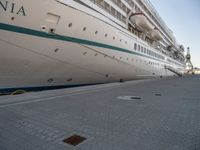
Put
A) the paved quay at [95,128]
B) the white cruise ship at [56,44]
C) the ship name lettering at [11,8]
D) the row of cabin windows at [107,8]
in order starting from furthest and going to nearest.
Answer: the row of cabin windows at [107,8] → the white cruise ship at [56,44] → the ship name lettering at [11,8] → the paved quay at [95,128]

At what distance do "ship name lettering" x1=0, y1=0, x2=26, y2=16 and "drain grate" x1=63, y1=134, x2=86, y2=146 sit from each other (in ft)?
15.9

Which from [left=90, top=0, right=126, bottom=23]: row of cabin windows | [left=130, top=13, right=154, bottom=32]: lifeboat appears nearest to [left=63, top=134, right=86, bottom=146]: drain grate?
[left=90, top=0, right=126, bottom=23]: row of cabin windows

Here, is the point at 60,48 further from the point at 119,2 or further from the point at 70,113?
the point at 119,2

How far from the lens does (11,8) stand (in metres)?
5.23

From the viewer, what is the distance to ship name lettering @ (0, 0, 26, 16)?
506cm

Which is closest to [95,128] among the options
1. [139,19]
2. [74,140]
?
[74,140]

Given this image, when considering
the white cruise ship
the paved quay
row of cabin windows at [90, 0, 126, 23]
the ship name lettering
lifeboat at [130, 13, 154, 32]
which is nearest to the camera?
the paved quay

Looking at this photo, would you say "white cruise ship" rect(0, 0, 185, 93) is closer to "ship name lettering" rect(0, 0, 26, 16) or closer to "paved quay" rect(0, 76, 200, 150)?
"ship name lettering" rect(0, 0, 26, 16)

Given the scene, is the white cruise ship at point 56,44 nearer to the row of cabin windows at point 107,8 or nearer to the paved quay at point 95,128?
the row of cabin windows at point 107,8

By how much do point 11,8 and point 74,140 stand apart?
4.98 meters

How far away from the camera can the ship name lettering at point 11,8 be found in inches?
199

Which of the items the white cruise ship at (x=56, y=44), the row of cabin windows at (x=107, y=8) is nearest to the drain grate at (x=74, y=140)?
the white cruise ship at (x=56, y=44)

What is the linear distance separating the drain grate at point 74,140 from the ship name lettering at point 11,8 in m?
4.85

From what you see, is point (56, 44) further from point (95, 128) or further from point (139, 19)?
point (139, 19)
